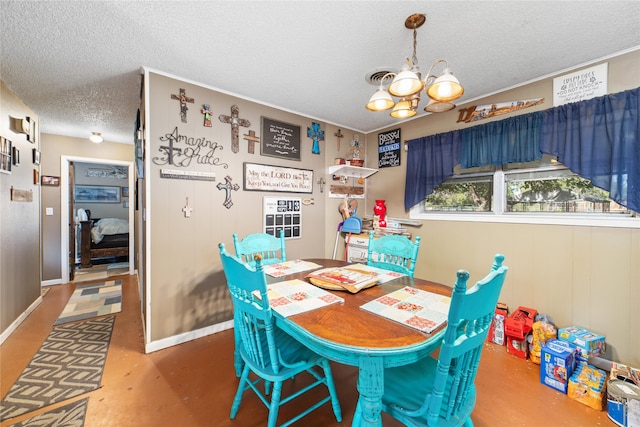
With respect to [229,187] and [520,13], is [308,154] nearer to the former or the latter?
[229,187]

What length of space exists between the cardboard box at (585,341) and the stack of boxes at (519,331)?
0.21 m

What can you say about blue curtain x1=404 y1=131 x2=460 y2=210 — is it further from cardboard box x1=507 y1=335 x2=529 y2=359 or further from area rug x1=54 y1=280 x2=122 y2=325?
area rug x1=54 y1=280 x2=122 y2=325

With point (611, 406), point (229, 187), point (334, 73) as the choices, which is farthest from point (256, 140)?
point (611, 406)

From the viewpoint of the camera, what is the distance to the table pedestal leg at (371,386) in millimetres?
918

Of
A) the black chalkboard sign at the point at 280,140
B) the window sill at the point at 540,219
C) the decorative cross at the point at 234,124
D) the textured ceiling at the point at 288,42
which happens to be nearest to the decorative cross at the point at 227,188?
the decorative cross at the point at 234,124

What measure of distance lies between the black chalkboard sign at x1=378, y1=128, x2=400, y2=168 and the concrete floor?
232 cm

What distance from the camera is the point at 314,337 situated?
3.32 ft

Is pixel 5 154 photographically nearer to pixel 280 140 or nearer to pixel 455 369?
pixel 280 140

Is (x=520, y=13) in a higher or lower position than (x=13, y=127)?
higher

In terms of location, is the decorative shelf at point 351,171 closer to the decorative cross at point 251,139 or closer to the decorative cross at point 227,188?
the decorative cross at point 251,139

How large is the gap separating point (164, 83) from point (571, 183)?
3.60 meters

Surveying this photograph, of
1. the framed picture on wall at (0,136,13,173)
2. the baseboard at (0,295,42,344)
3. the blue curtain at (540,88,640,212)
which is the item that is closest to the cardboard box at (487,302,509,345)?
the blue curtain at (540,88,640,212)

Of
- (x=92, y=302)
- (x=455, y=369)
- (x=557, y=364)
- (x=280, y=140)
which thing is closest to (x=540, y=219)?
(x=557, y=364)

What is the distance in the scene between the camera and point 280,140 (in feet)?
9.84
